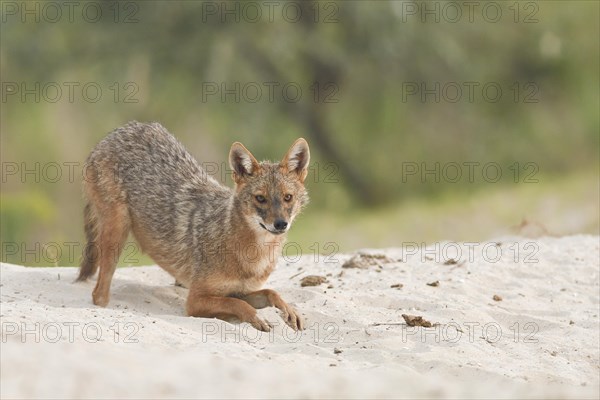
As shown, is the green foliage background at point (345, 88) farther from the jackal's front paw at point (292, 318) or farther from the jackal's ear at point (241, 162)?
the jackal's front paw at point (292, 318)

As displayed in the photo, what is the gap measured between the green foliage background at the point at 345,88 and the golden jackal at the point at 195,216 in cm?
927

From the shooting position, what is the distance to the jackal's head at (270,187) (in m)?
7.32

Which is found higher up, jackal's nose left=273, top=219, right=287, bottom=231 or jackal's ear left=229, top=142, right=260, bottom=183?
jackal's ear left=229, top=142, right=260, bottom=183

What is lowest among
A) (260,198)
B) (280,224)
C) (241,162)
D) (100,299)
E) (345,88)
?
(100,299)

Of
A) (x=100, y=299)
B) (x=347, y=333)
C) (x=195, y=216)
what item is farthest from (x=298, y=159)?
(x=100, y=299)

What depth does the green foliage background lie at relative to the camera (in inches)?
727

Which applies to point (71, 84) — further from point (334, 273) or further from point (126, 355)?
point (126, 355)

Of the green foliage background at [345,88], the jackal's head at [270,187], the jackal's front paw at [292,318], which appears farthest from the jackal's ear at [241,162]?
the green foliage background at [345,88]

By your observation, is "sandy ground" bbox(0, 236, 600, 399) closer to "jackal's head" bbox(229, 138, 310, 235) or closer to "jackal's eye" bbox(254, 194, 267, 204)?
"jackal's head" bbox(229, 138, 310, 235)

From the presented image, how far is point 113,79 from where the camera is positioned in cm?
1898

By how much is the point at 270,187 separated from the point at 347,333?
1.33m

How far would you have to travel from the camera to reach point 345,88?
66.8 feet

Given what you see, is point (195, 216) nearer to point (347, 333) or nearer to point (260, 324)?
point (260, 324)

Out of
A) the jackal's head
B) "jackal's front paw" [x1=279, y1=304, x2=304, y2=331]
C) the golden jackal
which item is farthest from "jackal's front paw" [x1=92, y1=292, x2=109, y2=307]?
"jackal's front paw" [x1=279, y1=304, x2=304, y2=331]
